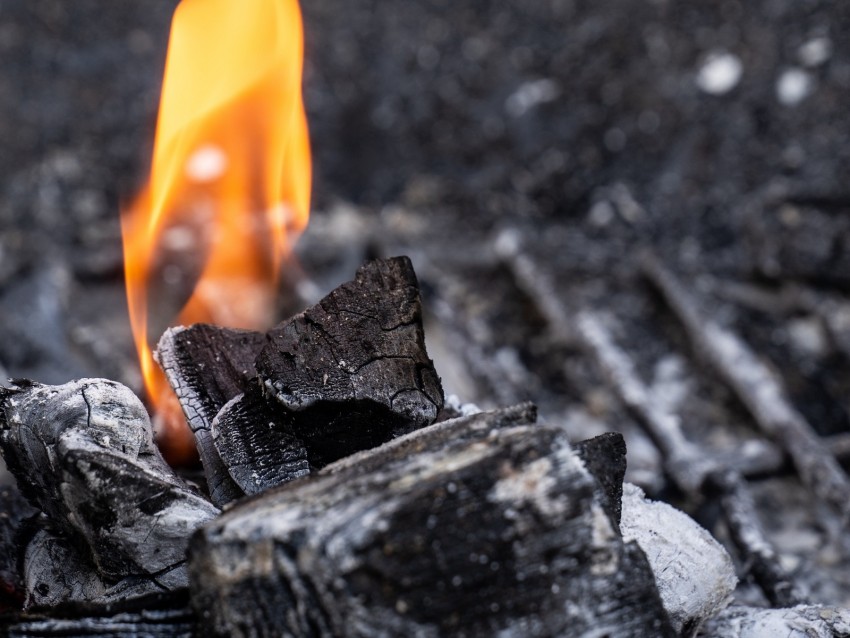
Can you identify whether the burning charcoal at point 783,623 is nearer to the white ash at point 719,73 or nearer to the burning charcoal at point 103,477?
the burning charcoal at point 103,477

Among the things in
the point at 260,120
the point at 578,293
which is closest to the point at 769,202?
the point at 578,293

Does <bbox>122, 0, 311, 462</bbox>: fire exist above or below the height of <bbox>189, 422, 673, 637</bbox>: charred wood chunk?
above

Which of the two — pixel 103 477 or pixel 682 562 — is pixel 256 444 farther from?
pixel 682 562

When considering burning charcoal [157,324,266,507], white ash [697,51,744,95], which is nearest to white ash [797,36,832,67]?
white ash [697,51,744,95]

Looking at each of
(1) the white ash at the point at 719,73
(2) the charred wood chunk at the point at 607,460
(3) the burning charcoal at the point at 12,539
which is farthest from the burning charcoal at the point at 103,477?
(1) the white ash at the point at 719,73

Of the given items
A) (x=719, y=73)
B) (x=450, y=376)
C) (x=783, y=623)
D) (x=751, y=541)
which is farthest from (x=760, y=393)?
(x=719, y=73)

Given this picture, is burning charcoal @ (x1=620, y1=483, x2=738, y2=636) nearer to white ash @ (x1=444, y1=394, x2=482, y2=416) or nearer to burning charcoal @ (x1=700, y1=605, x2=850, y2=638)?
burning charcoal @ (x1=700, y1=605, x2=850, y2=638)
